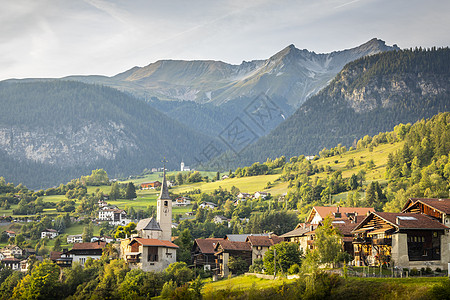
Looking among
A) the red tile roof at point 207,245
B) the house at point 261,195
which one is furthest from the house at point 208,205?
the red tile roof at point 207,245

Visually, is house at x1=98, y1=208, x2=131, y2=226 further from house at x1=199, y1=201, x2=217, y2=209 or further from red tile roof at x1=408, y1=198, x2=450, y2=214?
red tile roof at x1=408, y1=198, x2=450, y2=214

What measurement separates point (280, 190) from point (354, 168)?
2360cm

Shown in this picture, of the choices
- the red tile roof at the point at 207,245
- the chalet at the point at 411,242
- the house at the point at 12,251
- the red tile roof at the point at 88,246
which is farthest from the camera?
the house at the point at 12,251

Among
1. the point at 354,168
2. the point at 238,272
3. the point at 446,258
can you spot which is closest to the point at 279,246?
the point at 238,272

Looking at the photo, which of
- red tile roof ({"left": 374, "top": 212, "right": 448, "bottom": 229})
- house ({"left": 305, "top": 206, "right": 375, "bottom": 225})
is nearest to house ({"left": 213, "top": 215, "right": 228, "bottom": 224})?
house ({"left": 305, "top": 206, "right": 375, "bottom": 225})

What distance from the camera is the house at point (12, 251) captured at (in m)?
126

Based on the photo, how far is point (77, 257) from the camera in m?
101

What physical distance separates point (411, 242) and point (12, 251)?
301 ft

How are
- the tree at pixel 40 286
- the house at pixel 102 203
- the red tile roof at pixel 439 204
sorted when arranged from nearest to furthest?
the red tile roof at pixel 439 204 < the tree at pixel 40 286 < the house at pixel 102 203

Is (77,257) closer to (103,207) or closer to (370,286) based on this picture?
(370,286)

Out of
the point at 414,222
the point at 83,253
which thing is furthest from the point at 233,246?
the point at 414,222

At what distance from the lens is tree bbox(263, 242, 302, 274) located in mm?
73688

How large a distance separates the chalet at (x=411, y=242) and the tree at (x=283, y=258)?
10.5m

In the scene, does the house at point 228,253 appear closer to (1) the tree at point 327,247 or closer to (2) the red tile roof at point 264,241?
(2) the red tile roof at point 264,241
